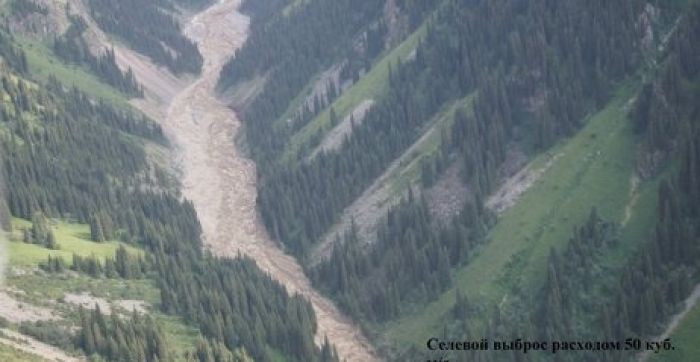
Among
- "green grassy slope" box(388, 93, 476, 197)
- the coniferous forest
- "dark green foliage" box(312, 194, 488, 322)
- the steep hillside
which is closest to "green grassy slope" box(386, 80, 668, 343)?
the steep hillside

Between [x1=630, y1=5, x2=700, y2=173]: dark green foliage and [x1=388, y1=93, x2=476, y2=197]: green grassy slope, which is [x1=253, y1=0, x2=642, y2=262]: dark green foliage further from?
→ [x1=630, y1=5, x2=700, y2=173]: dark green foliage

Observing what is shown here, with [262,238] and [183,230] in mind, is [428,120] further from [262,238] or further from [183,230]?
[183,230]

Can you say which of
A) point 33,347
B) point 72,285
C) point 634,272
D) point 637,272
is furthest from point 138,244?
point 637,272

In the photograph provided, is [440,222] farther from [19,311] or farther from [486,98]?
[19,311]

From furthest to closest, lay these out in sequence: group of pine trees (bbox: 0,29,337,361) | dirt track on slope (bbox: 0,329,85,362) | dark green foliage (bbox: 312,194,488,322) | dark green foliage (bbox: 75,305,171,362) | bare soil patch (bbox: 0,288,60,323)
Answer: dark green foliage (bbox: 312,194,488,322), group of pine trees (bbox: 0,29,337,361), bare soil patch (bbox: 0,288,60,323), dark green foliage (bbox: 75,305,171,362), dirt track on slope (bbox: 0,329,85,362)

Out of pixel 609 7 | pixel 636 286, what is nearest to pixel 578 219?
pixel 636 286

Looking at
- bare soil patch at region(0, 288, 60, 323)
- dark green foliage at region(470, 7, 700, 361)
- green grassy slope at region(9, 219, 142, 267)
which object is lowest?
dark green foliage at region(470, 7, 700, 361)

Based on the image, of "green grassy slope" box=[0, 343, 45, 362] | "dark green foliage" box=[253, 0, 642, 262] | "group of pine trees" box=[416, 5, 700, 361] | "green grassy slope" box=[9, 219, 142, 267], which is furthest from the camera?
"dark green foliage" box=[253, 0, 642, 262]
